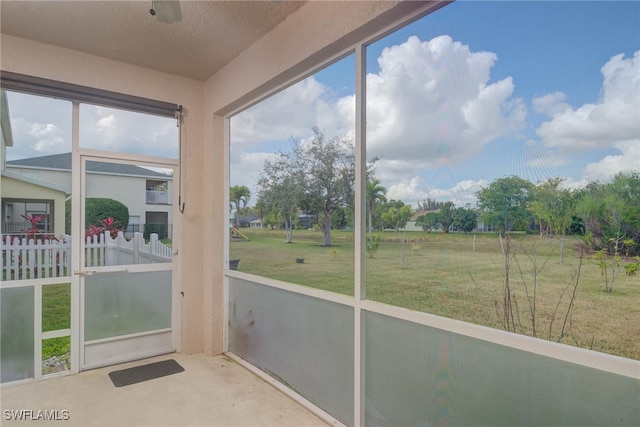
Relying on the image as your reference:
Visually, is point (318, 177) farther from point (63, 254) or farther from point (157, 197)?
point (63, 254)

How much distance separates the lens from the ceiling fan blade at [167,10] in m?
1.77

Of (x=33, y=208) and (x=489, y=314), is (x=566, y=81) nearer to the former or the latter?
(x=489, y=314)

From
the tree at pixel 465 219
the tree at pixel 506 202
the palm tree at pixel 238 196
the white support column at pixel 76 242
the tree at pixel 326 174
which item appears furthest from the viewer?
the palm tree at pixel 238 196

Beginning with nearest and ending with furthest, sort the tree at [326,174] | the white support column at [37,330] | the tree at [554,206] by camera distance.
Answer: the tree at [554,206]
the tree at [326,174]
the white support column at [37,330]

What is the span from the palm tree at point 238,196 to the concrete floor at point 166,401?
53.1 inches

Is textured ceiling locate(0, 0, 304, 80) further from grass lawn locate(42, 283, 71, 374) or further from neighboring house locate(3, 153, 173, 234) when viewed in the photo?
grass lawn locate(42, 283, 71, 374)

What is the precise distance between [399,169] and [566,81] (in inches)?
30.5

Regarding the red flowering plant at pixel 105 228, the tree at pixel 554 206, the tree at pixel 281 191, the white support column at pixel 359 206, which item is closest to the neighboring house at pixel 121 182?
the red flowering plant at pixel 105 228

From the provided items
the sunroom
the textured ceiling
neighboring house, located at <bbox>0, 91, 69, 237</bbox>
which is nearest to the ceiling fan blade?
the sunroom

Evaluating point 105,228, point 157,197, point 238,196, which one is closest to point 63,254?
point 105,228

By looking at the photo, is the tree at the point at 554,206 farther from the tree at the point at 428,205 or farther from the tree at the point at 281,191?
the tree at the point at 281,191

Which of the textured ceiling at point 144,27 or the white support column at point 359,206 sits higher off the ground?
the textured ceiling at point 144,27

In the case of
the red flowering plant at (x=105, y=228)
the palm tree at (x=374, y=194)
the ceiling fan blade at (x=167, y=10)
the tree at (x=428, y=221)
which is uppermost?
the ceiling fan blade at (x=167, y=10)

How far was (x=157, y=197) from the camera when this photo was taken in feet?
10.8
